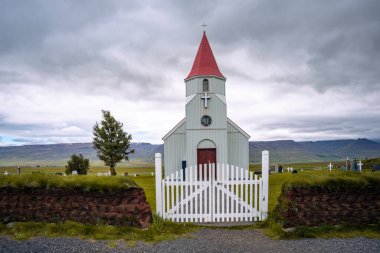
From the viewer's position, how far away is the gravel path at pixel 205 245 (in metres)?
6.07

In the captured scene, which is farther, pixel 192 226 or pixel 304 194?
pixel 192 226

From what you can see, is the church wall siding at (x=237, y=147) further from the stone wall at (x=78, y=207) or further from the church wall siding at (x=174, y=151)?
the stone wall at (x=78, y=207)

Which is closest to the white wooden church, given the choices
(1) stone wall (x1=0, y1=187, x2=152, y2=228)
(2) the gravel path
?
(1) stone wall (x1=0, y1=187, x2=152, y2=228)

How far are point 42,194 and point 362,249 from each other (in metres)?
8.72

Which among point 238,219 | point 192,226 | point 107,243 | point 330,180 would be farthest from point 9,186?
point 330,180

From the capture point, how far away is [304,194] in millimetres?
7375

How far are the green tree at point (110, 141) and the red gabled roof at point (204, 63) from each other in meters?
13.3

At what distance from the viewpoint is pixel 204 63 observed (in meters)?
21.9

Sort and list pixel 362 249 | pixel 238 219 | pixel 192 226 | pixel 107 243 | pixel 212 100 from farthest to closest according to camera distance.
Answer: pixel 212 100 → pixel 238 219 → pixel 192 226 → pixel 107 243 → pixel 362 249

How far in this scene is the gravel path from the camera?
6.07 metres

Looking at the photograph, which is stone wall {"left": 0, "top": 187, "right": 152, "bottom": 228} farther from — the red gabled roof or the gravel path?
the red gabled roof

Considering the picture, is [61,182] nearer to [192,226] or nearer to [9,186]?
[9,186]

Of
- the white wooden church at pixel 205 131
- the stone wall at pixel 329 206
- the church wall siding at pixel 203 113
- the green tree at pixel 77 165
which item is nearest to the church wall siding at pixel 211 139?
the white wooden church at pixel 205 131

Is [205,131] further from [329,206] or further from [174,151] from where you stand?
[329,206]
